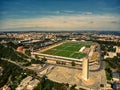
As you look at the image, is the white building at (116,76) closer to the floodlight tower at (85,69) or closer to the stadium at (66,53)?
the floodlight tower at (85,69)

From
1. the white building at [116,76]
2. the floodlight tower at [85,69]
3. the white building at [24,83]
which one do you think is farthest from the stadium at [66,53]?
the white building at [24,83]

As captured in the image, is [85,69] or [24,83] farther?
[85,69]

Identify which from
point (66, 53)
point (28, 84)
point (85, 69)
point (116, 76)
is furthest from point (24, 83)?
point (66, 53)

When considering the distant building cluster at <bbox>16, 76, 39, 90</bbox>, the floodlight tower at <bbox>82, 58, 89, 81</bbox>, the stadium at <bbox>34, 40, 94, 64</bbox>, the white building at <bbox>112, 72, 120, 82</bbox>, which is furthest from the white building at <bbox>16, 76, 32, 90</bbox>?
A: the white building at <bbox>112, 72, 120, 82</bbox>

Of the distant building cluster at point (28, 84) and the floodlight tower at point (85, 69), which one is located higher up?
the floodlight tower at point (85, 69)

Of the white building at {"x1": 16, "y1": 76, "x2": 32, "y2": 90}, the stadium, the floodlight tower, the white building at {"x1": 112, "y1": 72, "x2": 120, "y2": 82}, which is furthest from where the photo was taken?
the stadium

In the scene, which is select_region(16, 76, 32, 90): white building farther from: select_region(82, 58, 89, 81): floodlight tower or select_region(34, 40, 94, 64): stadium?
select_region(34, 40, 94, 64): stadium

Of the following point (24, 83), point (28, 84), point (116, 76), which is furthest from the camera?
point (116, 76)

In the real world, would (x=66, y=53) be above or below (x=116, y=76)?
above

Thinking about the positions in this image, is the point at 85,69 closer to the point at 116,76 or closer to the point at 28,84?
the point at 116,76

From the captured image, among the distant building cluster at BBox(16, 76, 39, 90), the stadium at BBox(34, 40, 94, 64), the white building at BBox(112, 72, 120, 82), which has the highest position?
the stadium at BBox(34, 40, 94, 64)

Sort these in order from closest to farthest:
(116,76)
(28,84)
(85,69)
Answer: (28,84)
(85,69)
(116,76)
